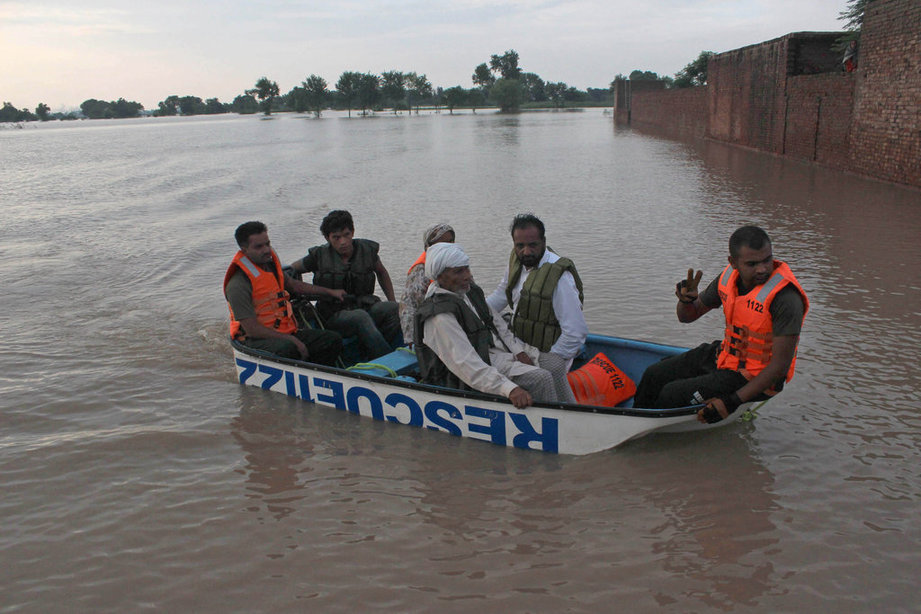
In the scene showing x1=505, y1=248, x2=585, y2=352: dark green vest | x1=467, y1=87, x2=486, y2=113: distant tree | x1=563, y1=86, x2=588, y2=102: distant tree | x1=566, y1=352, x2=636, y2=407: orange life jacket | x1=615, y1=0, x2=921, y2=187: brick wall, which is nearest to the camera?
x1=566, y1=352, x2=636, y2=407: orange life jacket

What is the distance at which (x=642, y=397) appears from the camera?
5.04 m

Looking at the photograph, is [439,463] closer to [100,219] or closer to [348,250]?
[348,250]

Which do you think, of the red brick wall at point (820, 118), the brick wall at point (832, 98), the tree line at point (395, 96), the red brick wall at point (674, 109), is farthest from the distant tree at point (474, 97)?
the red brick wall at point (820, 118)

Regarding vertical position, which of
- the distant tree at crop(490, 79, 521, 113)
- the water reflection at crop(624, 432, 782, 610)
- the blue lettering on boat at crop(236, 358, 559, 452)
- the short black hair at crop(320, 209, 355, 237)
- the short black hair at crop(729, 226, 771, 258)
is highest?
the distant tree at crop(490, 79, 521, 113)

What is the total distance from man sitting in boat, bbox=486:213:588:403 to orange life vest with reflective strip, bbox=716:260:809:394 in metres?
1.03

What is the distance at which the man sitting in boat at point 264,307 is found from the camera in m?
5.86

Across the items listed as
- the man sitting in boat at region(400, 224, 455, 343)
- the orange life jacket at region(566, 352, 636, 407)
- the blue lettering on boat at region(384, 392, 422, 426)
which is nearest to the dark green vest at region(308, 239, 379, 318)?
the man sitting in boat at region(400, 224, 455, 343)

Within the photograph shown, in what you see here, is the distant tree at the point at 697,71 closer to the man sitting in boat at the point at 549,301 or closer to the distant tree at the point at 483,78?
the man sitting in boat at the point at 549,301

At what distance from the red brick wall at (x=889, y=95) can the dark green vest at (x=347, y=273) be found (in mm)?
13170

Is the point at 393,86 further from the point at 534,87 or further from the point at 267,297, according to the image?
the point at 267,297

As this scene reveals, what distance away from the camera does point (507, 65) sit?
496 feet

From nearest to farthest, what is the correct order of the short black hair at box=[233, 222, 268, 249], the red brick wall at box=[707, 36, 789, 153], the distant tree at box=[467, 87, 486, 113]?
the short black hair at box=[233, 222, 268, 249] < the red brick wall at box=[707, 36, 789, 153] < the distant tree at box=[467, 87, 486, 113]

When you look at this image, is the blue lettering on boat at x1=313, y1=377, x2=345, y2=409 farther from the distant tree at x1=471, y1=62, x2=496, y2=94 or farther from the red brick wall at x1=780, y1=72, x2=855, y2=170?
the distant tree at x1=471, y1=62, x2=496, y2=94

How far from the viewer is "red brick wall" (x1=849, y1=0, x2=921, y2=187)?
49.0ft
